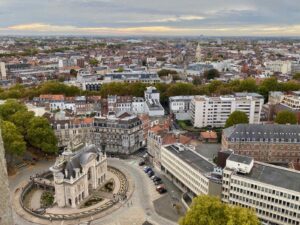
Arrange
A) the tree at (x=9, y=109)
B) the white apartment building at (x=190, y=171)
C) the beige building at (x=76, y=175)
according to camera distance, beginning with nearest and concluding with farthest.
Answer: the white apartment building at (x=190, y=171), the beige building at (x=76, y=175), the tree at (x=9, y=109)

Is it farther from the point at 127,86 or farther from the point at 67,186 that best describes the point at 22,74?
the point at 67,186

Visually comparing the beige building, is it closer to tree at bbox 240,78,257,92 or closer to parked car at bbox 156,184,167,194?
parked car at bbox 156,184,167,194

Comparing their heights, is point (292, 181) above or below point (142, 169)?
above

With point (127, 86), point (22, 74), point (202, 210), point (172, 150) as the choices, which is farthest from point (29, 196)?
point (22, 74)

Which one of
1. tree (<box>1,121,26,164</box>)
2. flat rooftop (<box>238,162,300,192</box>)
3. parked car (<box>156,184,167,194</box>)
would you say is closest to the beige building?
parked car (<box>156,184,167,194</box>)

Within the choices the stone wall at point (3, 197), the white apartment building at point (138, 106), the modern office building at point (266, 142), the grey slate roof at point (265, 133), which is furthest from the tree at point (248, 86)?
the stone wall at point (3, 197)

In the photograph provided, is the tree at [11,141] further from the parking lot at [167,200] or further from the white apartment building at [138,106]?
the white apartment building at [138,106]
